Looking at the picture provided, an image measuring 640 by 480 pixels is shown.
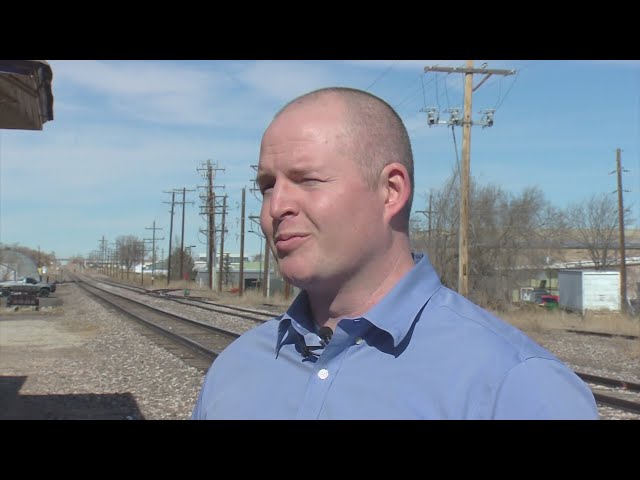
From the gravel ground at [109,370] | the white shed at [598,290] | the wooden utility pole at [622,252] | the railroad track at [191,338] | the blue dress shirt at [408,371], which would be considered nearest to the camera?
the blue dress shirt at [408,371]

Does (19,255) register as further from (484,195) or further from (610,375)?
(610,375)

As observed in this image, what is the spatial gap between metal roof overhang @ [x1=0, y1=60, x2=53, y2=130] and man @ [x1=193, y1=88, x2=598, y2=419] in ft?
12.7

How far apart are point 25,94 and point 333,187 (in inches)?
230

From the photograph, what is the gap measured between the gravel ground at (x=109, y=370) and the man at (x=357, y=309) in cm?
736

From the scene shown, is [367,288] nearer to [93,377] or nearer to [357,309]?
[357,309]

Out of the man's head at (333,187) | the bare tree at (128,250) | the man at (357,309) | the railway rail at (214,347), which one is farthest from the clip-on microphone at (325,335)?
the bare tree at (128,250)

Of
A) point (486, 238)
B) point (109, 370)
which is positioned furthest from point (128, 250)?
point (109, 370)

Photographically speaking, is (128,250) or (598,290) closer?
(598,290)

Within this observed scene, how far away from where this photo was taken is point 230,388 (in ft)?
7.21

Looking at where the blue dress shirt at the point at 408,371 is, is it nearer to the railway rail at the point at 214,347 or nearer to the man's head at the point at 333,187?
the man's head at the point at 333,187

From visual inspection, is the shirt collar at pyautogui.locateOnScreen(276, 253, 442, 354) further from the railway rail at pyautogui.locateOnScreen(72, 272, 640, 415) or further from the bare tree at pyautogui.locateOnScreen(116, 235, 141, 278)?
the bare tree at pyautogui.locateOnScreen(116, 235, 141, 278)

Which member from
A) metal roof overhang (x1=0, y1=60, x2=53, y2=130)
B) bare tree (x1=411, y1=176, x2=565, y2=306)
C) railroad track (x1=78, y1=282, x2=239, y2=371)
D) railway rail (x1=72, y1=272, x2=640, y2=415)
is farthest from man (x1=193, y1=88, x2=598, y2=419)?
bare tree (x1=411, y1=176, x2=565, y2=306)

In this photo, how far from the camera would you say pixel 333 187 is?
6.49 ft

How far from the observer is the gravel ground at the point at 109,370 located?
9.59 m
